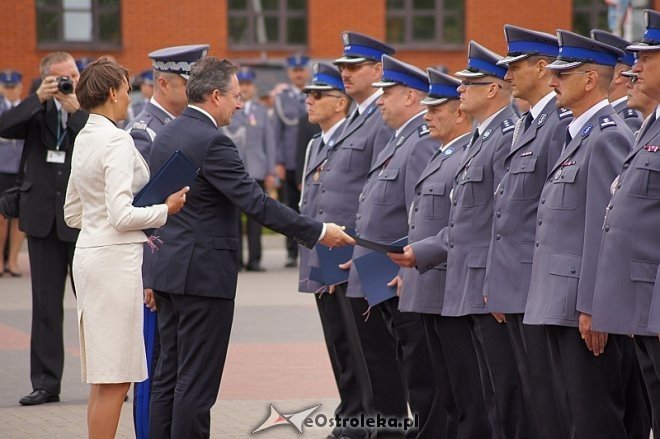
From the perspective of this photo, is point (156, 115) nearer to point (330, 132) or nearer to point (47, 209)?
point (330, 132)

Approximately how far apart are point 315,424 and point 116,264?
2.56 m

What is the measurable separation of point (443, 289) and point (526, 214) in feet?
2.96

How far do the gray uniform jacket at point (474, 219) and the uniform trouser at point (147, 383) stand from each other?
1.78 metres

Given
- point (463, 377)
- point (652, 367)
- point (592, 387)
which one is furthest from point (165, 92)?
point (652, 367)

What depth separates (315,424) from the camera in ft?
27.9

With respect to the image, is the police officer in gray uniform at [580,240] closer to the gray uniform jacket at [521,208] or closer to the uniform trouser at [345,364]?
the gray uniform jacket at [521,208]

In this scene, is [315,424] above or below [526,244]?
below

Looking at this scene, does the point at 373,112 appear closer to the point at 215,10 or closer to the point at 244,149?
the point at 244,149

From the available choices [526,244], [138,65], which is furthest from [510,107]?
[138,65]

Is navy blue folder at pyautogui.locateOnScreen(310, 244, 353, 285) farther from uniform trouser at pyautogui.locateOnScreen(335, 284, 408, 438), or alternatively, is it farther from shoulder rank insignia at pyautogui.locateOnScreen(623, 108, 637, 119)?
shoulder rank insignia at pyautogui.locateOnScreen(623, 108, 637, 119)

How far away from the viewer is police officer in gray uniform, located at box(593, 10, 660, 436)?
Result: 17.6 feet

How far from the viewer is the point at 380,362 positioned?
7949 mm

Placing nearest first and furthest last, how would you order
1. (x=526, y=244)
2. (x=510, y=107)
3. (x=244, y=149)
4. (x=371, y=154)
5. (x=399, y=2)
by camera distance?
1. (x=526, y=244)
2. (x=510, y=107)
3. (x=371, y=154)
4. (x=244, y=149)
5. (x=399, y=2)

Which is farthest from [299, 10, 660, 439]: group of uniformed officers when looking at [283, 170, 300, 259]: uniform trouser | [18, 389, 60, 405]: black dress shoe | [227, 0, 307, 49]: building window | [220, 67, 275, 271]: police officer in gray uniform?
[227, 0, 307, 49]: building window
